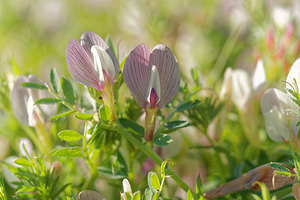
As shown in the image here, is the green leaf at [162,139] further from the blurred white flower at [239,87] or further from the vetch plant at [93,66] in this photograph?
the blurred white flower at [239,87]

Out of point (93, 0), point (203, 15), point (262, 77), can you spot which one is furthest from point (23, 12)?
point (262, 77)

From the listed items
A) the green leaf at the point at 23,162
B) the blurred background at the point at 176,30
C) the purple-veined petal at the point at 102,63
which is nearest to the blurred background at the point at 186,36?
the blurred background at the point at 176,30

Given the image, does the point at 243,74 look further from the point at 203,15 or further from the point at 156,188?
the point at 203,15

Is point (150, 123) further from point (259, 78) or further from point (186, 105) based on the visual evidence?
point (259, 78)

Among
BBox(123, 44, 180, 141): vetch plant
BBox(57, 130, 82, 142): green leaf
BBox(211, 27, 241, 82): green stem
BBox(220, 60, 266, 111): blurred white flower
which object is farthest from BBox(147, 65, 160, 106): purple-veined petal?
BBox(211, 27, 241, 82): green stem

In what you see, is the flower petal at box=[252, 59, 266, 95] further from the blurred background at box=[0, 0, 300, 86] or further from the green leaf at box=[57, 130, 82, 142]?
the green leaf at box=[57, 130, 82, 142]

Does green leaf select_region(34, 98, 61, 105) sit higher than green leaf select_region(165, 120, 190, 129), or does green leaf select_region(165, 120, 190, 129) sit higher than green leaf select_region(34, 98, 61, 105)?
green leaf select_region(34, 98, 61, 105)
